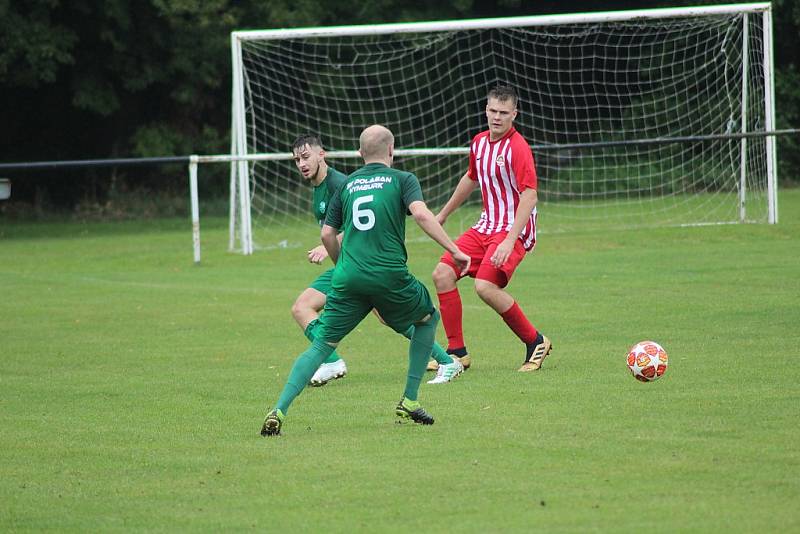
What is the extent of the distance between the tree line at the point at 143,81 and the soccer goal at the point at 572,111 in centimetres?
270

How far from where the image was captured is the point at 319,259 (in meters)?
8.88

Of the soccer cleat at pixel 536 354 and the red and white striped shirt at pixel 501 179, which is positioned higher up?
the red and white striped shirt at pixel 501 179

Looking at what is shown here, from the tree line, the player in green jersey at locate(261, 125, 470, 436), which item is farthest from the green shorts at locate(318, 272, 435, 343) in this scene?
the tree line

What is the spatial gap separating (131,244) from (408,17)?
41.3 feet

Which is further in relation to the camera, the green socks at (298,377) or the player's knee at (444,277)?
the player's knee at (444,277)

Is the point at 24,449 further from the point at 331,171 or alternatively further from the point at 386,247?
the point at 331,171

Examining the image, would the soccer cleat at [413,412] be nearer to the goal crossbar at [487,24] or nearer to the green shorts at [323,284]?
the green shorts at [323,284]

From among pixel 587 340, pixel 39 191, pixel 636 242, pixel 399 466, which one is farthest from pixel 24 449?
pixel 39 191

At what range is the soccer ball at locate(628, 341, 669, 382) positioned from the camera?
27.5 feet

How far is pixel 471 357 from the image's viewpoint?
10.4m

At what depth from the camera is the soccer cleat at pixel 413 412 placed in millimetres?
7207

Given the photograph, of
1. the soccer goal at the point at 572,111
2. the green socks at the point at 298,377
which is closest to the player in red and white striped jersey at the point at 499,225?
the green socks at the point at 298,377

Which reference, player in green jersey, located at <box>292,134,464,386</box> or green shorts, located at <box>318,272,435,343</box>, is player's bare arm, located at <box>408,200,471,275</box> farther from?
player in green jersey, located at <box>292,134,464,386</box>

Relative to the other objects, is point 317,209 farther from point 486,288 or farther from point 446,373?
point 446,373
